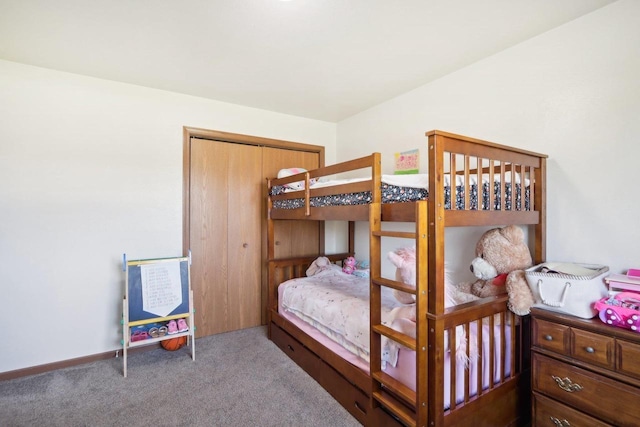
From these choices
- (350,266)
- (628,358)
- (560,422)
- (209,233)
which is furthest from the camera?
(350,266)

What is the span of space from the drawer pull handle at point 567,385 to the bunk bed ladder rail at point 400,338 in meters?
0.72

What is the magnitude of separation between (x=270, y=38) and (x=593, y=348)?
251 centimetres

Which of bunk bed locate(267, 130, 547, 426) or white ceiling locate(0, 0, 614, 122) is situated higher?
white ceiling locate(0, 0, 614, 122)

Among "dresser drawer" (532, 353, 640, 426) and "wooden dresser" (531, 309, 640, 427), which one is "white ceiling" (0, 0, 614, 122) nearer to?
"wooden dresser" (531, 309, 640, 427)

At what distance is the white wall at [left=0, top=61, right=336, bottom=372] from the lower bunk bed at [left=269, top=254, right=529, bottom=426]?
1.69m

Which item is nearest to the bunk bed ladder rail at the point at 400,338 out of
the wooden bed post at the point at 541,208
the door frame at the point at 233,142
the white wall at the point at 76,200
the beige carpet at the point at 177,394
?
the beige carpet at the point at 177,394

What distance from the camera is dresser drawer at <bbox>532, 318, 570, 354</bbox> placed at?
150 cm

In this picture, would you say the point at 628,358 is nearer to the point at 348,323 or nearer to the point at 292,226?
the point at 348,323

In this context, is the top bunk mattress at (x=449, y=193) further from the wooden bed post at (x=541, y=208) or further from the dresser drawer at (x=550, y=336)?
the dresser drawer at (x=550, y=336)

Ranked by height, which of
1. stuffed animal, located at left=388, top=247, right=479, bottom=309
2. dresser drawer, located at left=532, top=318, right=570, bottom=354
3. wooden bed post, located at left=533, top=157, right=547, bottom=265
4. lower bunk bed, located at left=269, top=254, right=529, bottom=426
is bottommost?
lower bunk bed, located at left=269, top=254, right=529, bottom=426

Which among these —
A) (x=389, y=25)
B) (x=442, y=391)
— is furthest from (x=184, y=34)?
(x=442, y=391)

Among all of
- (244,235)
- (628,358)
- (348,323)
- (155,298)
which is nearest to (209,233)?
(244,235)

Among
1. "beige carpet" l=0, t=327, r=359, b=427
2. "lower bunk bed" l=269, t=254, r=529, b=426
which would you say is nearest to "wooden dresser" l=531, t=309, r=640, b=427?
"lower bunk bed" l=269, t=254, r=529, b=426

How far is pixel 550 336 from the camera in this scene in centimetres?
155
